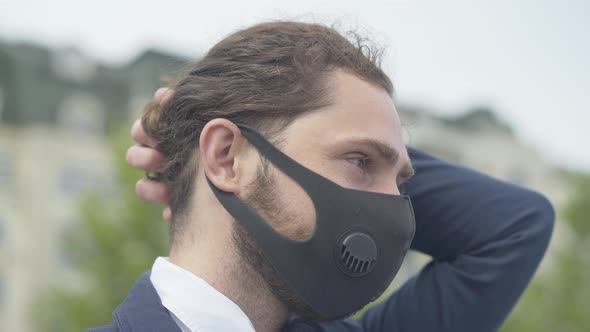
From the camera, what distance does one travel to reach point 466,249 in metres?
2.56

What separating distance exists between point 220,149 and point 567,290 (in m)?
12.2

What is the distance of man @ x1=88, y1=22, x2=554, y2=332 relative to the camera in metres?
2.00

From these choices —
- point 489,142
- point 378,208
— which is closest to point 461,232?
point 378,208

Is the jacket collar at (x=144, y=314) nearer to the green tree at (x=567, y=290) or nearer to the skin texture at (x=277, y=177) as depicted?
the skin texture at (x=277, y=177)

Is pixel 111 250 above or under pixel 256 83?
under

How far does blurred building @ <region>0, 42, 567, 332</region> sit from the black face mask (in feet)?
59.6

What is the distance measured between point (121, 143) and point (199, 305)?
31.1ft

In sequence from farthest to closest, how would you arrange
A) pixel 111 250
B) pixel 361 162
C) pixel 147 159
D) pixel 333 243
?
1. pixel 111 250
2. pixel 147 159
3. pixel 361 162
4. pixel 333 243

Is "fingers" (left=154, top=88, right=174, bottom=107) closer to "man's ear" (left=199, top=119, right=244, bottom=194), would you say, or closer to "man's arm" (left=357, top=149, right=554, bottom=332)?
"man's ear" (left=199, top=119, right=244, bottom=194)

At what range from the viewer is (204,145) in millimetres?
2143

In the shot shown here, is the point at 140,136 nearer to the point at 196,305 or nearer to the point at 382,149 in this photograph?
the point at 196,305

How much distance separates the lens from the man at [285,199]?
6.56 feet

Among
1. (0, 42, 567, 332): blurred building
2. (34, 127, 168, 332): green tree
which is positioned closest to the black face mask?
(34, 127, 168, 332): green tree

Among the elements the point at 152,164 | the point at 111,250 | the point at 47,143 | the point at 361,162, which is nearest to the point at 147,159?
the point at 152,164
